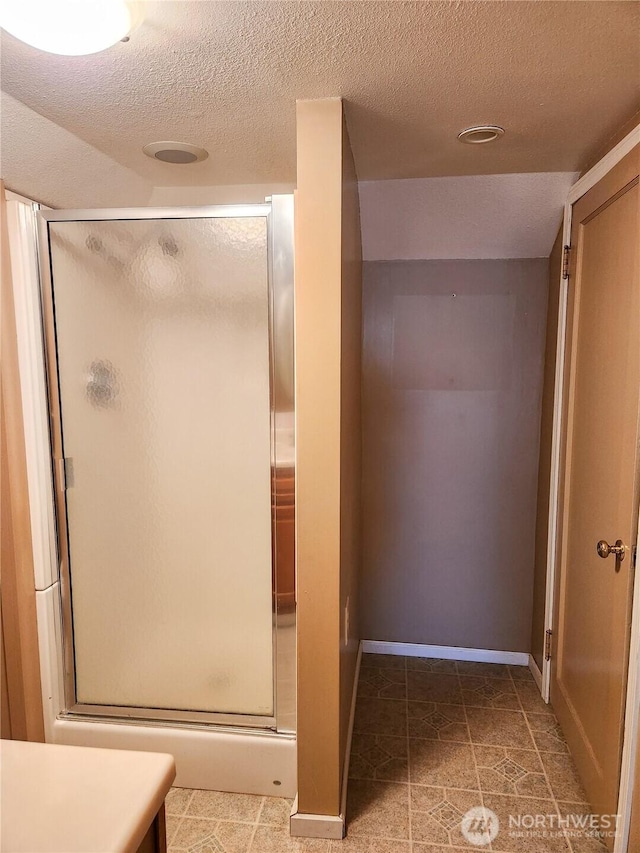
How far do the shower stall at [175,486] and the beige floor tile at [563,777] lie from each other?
3.04ft

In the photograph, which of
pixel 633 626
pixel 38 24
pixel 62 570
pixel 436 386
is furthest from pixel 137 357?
pixel 633 626

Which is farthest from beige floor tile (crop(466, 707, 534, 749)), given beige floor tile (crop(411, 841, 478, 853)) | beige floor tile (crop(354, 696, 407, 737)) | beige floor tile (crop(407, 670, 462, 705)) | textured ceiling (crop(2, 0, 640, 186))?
textured ceiling (crop(2, 0, 640, 186))

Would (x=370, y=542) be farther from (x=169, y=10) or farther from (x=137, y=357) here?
(x=169, y=10)

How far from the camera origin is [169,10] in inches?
46.4

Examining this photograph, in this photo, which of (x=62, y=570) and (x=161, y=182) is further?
(x=161, y=182)

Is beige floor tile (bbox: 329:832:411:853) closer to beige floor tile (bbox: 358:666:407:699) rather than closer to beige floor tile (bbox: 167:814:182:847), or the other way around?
beige floor tile (bbox: 167:814:182:847)

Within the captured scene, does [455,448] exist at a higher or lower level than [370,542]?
higher

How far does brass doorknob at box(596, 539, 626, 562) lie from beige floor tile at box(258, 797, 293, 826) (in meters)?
1.32

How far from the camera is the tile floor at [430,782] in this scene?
174 cm

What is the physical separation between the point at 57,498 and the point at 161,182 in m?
1.34

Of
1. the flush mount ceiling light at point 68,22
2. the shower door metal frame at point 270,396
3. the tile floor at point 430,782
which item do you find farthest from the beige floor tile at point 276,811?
the flush mount ceiling light at point 68,22

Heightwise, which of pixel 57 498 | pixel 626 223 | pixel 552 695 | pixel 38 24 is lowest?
pixel 552 695

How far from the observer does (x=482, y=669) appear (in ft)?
8.96

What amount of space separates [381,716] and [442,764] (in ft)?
1.14
